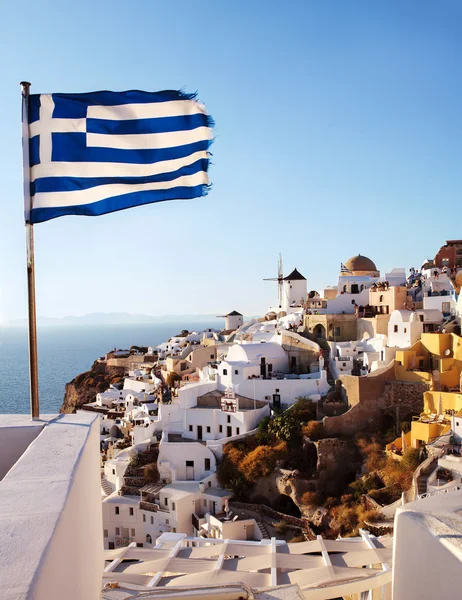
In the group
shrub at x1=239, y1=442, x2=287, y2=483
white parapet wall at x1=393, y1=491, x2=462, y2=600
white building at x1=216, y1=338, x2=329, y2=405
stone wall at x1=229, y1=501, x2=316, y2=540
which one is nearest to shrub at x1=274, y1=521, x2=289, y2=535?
stone wall at x1=229, y1=501, x2=316, y2=540

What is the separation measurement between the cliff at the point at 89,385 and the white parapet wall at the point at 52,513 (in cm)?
4057

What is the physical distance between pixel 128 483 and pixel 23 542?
74.5 ft

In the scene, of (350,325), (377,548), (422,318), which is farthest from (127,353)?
(377,548)

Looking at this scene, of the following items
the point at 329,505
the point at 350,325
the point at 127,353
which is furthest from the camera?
the point at 127,353

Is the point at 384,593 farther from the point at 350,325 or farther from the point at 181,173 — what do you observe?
the point at 350,325

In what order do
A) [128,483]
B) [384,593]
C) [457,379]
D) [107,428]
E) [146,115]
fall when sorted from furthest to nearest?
[107,428] → [128,483] → [457,379] → [384,593] → [146,115]

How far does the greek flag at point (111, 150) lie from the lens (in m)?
5.58

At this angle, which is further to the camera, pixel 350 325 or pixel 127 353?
pixel 127 353

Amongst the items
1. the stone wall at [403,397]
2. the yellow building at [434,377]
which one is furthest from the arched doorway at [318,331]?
the stone wall at [403,397]

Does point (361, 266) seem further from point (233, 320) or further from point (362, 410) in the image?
point (362, 410)

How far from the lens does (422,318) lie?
84.5 feet

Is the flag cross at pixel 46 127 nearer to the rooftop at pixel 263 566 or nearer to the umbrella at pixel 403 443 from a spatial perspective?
the rooftop at pixel 263 566

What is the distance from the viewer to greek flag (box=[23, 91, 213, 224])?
5.58 m

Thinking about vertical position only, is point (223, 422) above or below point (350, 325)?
below
